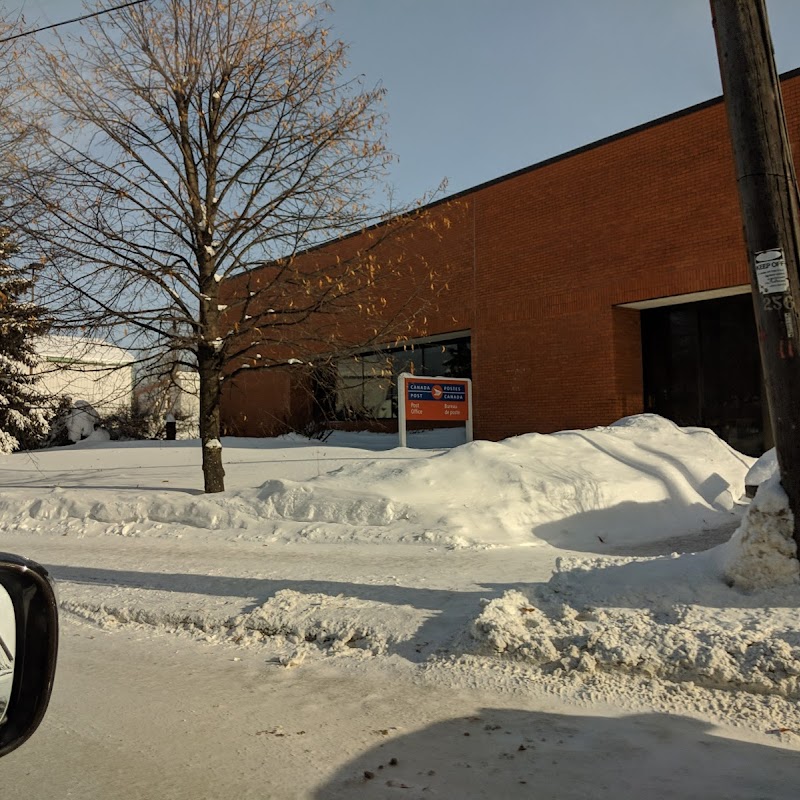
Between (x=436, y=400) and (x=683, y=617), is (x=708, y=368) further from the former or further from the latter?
(x=683, y=617)

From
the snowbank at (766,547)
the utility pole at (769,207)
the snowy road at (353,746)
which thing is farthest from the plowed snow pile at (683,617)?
the snowy road at (353,746)

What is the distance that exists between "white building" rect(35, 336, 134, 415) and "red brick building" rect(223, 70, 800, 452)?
4.37 metres

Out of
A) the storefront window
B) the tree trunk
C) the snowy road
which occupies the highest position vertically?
the storefront window

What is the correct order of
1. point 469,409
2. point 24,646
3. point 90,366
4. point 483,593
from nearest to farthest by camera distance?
point 24,646
point 483,593
point 469,409
point 90,366

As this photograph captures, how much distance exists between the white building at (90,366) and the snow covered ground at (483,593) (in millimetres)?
1823

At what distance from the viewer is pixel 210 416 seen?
36.4 feet

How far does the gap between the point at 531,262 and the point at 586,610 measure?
14.2 metres

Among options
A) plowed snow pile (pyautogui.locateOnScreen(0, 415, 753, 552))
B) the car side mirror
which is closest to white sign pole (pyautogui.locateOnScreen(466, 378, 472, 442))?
plowed snow pile (pyautogui.locateOnScreen(0, 415, 753, 552))

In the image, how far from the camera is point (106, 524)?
410 inches

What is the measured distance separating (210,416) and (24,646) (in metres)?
9.53

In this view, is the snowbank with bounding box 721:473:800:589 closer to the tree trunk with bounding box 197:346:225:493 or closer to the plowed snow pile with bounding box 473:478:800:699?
the plowed snow pile with bounding box 473:478:800:699

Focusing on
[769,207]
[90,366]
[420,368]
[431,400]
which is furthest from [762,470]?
[90,366]

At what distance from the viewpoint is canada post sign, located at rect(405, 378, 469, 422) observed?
14.8m

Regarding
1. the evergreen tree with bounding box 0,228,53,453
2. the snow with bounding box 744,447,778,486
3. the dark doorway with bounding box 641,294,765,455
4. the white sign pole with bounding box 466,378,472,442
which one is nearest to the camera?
the snow with bounding box 744,447,778,486
